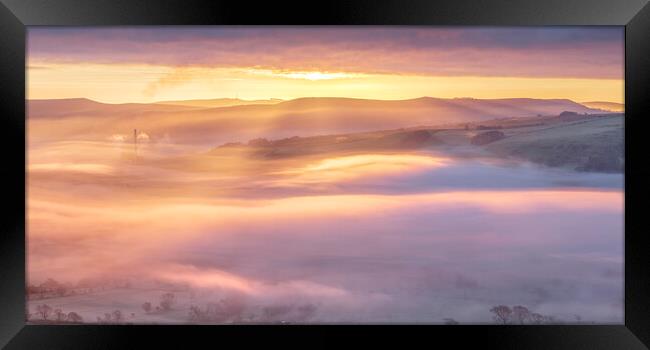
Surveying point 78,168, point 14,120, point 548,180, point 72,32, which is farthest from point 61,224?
point 548,180

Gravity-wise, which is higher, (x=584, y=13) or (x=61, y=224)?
(x=584, y=13)

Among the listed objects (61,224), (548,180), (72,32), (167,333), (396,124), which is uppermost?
(72,32)

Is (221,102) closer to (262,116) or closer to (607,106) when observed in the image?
(262,116)

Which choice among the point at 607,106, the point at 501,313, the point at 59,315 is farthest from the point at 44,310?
the point at 607,106

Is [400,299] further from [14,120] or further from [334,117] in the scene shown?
[14,120]

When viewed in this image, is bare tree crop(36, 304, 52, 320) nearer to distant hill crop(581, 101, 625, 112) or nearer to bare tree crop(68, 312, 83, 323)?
bare tree crop(68, 312, 83, 323)

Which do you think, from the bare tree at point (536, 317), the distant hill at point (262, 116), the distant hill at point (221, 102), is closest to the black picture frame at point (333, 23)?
the bare tree at point (536, 317)

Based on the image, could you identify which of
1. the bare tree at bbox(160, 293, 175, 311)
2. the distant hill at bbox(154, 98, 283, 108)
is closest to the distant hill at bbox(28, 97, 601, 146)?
the distant hill at bbox(154, 98, 283, 108)
